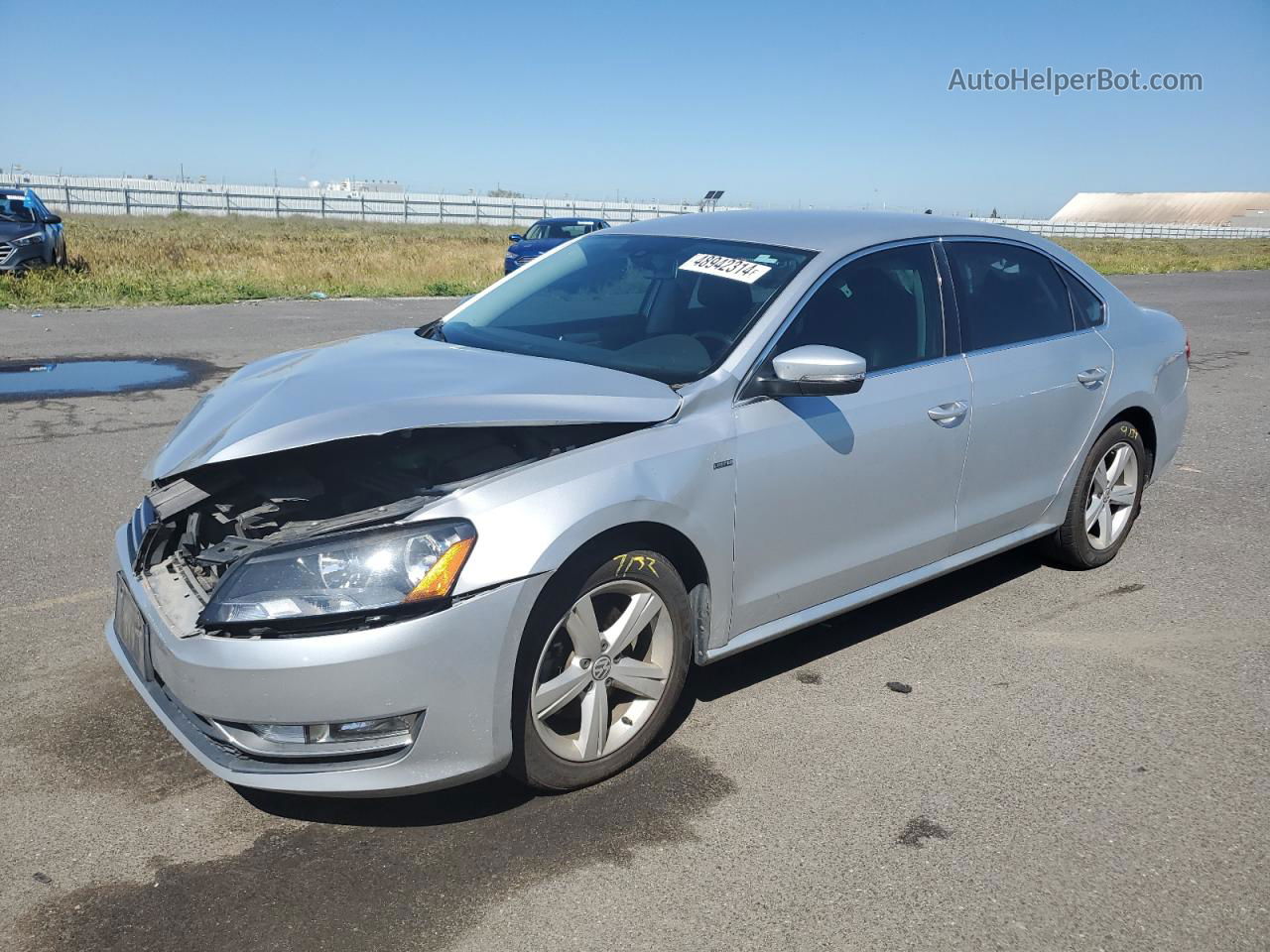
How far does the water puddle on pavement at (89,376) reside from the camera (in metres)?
9.13

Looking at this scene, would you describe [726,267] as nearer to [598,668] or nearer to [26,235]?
[598,668]

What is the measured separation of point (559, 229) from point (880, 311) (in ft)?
64.6

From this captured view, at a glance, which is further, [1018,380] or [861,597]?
[1018,380]

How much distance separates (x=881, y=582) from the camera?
4188 millimetres

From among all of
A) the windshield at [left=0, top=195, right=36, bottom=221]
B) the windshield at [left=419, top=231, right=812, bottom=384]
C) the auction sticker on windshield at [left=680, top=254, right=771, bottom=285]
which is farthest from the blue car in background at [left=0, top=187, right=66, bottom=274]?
the auction sticker on windshield at [left=680, top=254, right=771, bottom=285]

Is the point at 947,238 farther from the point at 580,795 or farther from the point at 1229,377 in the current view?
the point at 1229,377

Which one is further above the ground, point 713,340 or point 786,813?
point 713,340

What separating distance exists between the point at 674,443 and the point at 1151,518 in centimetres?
411

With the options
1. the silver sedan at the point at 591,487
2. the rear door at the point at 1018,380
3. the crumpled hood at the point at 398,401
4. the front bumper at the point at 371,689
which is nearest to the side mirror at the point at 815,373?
the silver sedan at the point at 591,487

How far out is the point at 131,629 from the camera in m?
3.33

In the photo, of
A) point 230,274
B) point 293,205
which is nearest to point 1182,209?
point 293,205

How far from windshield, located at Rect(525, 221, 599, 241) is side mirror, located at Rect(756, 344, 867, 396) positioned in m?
19.5

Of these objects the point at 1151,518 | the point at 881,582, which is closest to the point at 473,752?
the point at 881,582

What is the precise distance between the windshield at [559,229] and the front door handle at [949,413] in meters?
19.0
